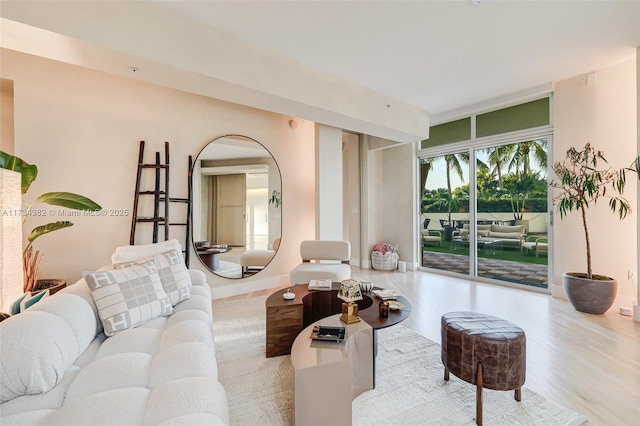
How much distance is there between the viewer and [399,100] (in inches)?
167

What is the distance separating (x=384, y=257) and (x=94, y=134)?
187 inches

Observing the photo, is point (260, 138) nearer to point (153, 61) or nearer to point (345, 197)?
point (153, 61)

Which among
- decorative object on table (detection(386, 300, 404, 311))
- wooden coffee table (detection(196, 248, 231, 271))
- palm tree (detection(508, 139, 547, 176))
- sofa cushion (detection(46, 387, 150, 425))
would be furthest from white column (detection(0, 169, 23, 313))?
palm tree (detection(508, 139, 547, 176))

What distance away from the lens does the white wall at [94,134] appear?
274cm

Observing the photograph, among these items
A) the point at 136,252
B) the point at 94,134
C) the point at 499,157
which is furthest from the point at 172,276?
the point at 499,157

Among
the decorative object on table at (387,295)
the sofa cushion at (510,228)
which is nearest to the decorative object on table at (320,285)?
the decorative object on table at (387,295)

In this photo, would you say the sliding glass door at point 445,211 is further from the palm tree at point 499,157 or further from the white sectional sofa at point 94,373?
the white sectional sofa at point 94,373

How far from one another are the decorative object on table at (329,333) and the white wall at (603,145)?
3.63 metres

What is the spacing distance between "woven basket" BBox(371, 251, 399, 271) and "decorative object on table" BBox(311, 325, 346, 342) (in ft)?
12.8

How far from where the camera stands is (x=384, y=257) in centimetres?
544

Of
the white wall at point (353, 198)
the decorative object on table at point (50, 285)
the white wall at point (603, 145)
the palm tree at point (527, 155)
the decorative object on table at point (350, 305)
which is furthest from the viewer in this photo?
the white wall at point (353, 198)

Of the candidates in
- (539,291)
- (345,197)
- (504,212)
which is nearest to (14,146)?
(345,197)

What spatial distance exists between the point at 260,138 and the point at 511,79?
350cm

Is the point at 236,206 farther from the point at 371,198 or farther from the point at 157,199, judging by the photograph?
the point at 371,198
